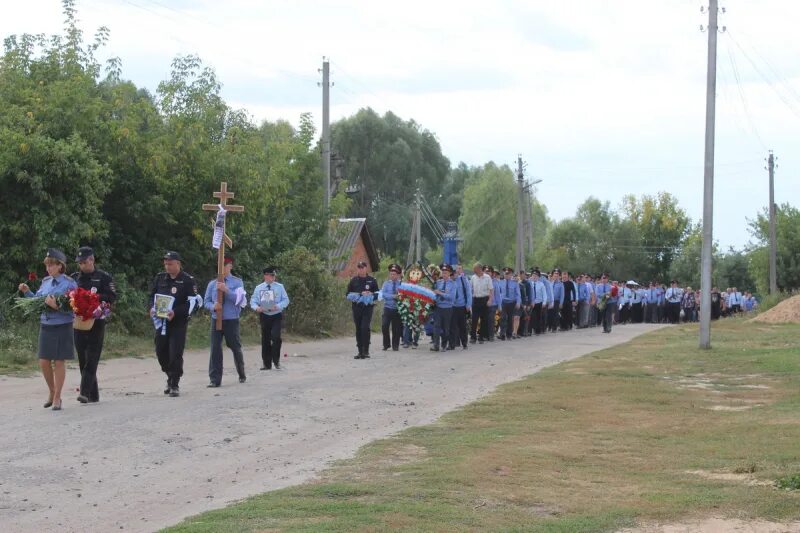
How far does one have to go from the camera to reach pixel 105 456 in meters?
10.2

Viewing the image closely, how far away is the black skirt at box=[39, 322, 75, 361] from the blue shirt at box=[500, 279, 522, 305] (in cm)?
1857

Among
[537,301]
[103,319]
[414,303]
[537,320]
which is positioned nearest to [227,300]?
[103,319]

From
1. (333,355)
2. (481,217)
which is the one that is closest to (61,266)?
(333,355)

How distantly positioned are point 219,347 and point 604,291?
2319cm

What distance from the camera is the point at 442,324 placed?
1003 inches

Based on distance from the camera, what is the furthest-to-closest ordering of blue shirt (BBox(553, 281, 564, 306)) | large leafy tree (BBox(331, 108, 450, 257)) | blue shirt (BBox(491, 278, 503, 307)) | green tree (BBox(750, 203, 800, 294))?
large leafy tree (BBox(331, 108, 450, 257))
green tree (BBox(750, 203, 800, 294))
blue shirt (BBox(553, 281, 564, 306))
blue shirt (BBox(491, 278, 503, 307))

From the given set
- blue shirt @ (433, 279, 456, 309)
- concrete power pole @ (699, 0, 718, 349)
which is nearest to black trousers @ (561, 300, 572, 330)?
concrete power pole @ (699, 0, 718, 349)

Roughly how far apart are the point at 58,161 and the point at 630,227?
76.5m

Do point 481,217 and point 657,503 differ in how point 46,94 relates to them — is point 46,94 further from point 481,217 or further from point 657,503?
point 481,217

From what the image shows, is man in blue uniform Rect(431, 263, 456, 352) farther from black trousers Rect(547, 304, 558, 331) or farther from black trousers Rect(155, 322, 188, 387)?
black trousers Rect(547, 304, 558, 331)

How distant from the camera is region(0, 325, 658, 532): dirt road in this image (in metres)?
8.38

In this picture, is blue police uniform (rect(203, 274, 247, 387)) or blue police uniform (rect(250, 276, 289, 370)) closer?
blue police uniform (rect(203, 274, 247, 387))

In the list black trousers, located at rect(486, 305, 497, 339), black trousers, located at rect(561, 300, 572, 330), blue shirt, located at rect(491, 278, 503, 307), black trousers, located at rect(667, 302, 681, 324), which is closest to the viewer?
black trousers, located at rect(486, 305, 497, 339)

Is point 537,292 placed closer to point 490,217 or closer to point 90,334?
point 90,334
